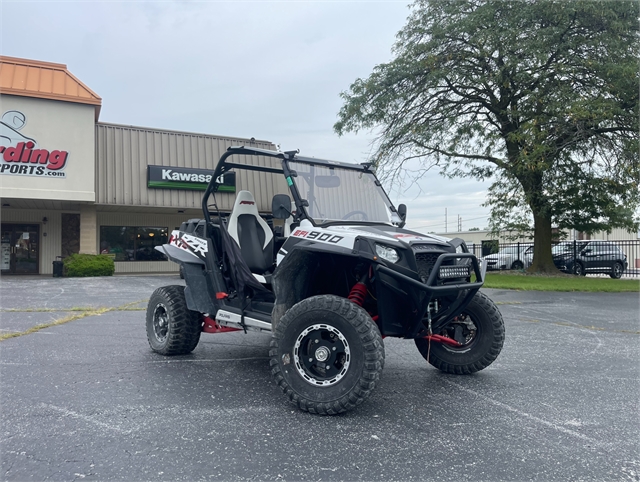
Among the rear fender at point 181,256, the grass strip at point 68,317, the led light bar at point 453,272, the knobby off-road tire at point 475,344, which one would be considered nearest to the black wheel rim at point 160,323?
the rear fender at point 181,256

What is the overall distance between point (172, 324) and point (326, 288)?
2.05m

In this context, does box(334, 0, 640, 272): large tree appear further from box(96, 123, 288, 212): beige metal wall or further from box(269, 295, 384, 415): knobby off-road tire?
box(269, 295, 384, 415): knobby off-road tire

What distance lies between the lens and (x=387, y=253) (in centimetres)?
415

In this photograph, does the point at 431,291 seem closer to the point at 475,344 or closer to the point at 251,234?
the point at 475,344

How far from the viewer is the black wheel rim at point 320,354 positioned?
4059 millimetres

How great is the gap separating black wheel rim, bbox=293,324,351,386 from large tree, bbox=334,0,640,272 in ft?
43.0

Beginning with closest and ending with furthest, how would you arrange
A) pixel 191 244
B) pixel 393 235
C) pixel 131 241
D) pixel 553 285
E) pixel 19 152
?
1. pixel 393 235
2. pixel 191 244
3. pixel 553 285
4. pixel 19 152
5. pixel 131 241

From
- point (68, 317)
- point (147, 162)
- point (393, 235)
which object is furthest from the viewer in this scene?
point (147, 162)

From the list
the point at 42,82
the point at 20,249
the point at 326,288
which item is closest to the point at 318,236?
the point at 326,288

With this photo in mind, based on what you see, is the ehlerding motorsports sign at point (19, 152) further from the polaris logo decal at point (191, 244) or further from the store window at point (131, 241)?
the polaris logo decal at point (191, 244)

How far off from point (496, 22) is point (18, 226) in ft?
71.2

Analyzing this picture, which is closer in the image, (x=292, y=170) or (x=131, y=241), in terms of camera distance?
(x=292, y=170)

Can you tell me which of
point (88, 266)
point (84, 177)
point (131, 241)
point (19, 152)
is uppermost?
point (19, 152)

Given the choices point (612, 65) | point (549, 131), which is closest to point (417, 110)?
point (549, 131)
